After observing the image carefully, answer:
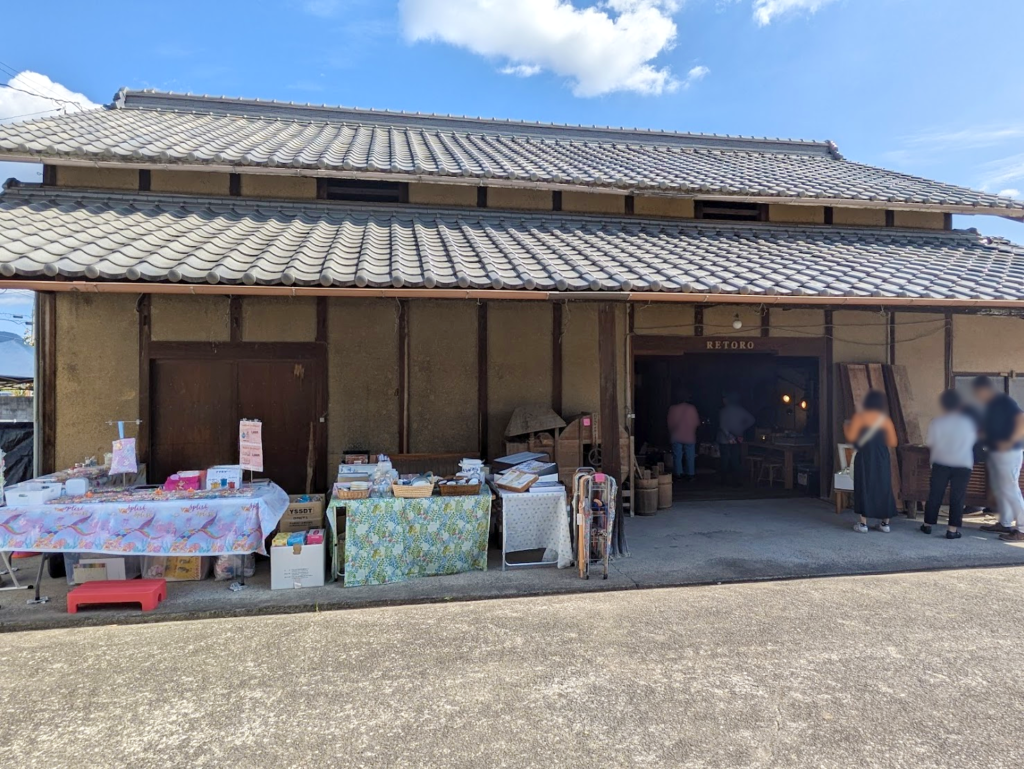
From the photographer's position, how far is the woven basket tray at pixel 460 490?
5.20 meters

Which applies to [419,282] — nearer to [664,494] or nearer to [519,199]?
[519,199]

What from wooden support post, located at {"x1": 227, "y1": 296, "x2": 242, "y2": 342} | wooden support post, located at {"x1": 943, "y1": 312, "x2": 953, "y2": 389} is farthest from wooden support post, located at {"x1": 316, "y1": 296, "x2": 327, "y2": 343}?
wooden support post, located at {"x1": 943, "y1": 312, "x2": 953, "y2": 389}

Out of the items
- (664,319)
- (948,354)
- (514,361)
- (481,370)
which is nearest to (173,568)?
(481,370)

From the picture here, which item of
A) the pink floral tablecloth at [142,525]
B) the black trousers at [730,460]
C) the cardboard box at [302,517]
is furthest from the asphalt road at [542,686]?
the black trousers at [730,460]

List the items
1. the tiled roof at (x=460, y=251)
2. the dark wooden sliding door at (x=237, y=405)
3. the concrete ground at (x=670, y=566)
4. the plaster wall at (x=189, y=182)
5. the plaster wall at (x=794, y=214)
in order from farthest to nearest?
the plaster wall at (x=794, y=214) → the plaster wall at (x=189, y=182) → the dark wooden sliding door at (x=237, y=405) → the tiled roof at (x=460, y=251) → the concrete ground at (x=670, y=566)

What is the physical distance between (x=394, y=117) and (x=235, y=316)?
20.0ft

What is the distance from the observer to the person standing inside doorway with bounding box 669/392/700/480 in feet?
32.7

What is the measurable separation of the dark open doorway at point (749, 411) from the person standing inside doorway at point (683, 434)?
→ 197 millimetres

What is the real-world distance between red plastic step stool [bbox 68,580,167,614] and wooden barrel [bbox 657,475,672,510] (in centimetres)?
589

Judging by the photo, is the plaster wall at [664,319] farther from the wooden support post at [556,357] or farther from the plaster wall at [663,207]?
the plaster wall at [663,207]

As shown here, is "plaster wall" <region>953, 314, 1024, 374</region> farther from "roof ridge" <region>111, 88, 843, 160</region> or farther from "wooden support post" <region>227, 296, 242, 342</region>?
"wooden support post" <region>227, 296, 242, 342</region>

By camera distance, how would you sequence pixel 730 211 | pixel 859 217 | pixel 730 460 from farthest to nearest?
pixel 730 460
pixel 859 217
pixel 730 211

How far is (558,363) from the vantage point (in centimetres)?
718

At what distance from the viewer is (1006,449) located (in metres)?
6.38
